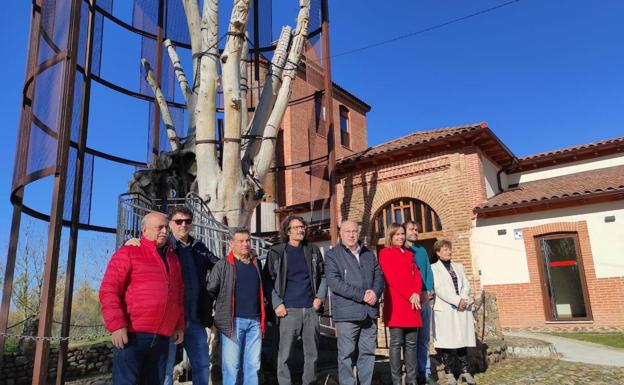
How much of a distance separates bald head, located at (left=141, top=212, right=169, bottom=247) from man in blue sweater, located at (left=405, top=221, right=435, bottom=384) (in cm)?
267

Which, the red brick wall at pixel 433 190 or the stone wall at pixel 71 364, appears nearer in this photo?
the stone wall at pixel 71 364

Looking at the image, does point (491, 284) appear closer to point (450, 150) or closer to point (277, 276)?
point (450, 150)

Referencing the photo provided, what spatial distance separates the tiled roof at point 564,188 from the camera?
38.0ft

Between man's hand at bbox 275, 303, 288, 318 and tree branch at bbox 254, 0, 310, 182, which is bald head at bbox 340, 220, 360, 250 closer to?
man's hand at bbox 275, 303, 288, 318

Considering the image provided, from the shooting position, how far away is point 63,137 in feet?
15.4

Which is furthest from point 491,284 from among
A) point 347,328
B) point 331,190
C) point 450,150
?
point 347,328

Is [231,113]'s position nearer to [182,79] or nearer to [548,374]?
[182,79]

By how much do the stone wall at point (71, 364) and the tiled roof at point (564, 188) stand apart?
10.3 meters

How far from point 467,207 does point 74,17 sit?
35.7 ft

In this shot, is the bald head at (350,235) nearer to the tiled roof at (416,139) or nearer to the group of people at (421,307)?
the group of people at (421,307)

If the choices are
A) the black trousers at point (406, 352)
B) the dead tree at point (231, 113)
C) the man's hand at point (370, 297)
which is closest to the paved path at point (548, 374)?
the black trousers at point (406, 352)

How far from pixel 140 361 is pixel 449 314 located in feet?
10.9

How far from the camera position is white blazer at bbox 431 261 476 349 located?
16.0 ft

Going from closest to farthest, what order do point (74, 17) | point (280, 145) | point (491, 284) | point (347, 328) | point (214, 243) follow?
point (347, 328) < point (74, 17) < point (214, 243) < point (491, 284) < point (280, 145)
